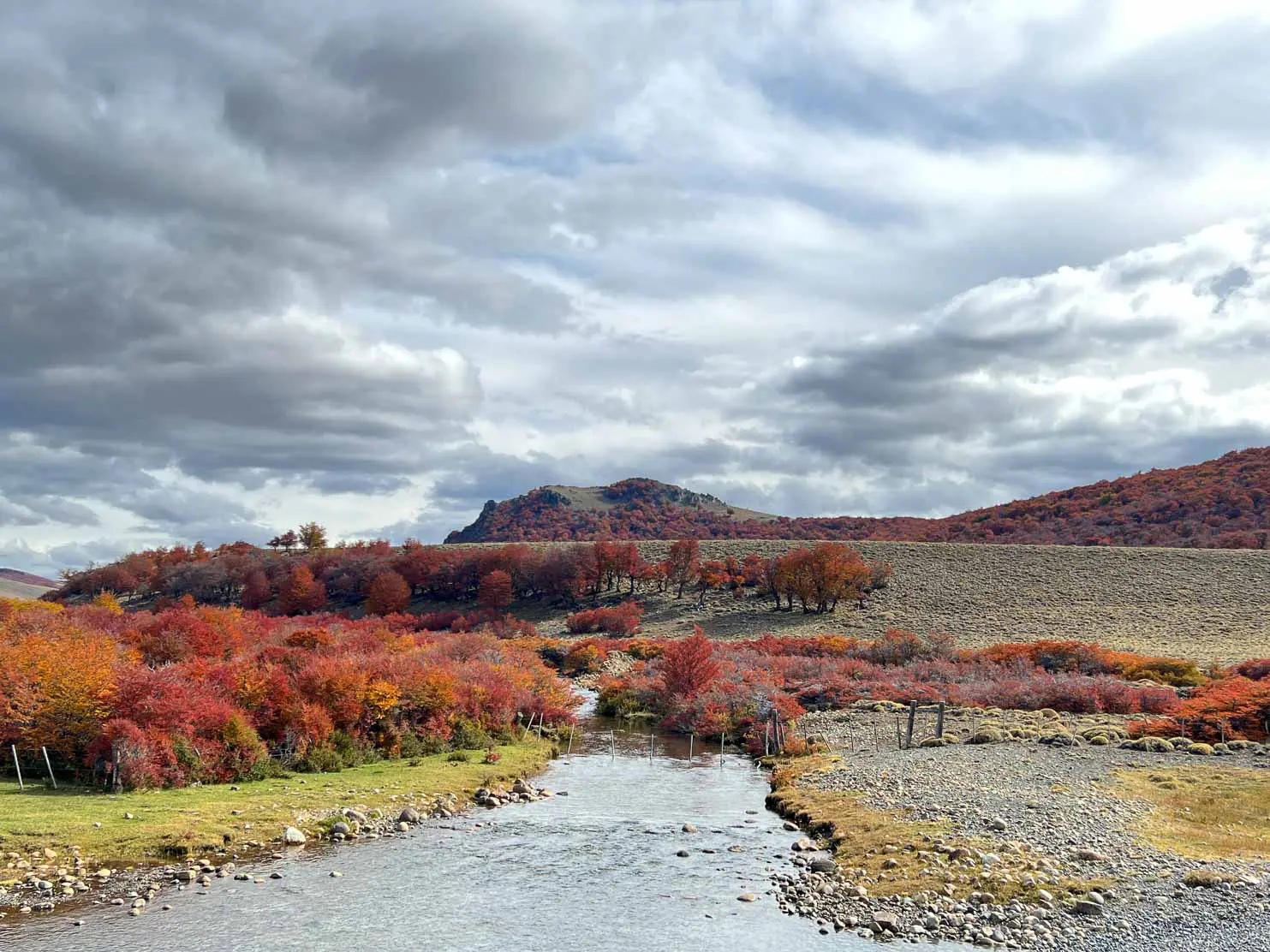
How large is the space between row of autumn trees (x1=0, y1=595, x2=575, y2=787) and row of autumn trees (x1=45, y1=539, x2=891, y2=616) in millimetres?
58476

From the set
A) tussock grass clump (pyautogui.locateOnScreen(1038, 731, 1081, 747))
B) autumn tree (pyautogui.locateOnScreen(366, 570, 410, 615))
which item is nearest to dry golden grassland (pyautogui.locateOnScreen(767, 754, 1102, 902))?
tussock grass clump (pyautogui.locateOnScreen(1038, 731, 1081, 747))

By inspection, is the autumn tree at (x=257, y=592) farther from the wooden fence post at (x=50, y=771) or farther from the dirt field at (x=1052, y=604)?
the wooden fence post at (x=50, y=771)

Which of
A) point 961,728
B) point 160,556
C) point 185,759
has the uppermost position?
point 160,556

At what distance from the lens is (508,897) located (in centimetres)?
1986

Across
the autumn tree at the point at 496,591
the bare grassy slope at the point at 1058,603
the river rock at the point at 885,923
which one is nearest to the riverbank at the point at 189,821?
the river rock at the point at 885,923

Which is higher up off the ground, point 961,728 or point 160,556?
point 160,556

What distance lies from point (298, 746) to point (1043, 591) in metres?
89.2

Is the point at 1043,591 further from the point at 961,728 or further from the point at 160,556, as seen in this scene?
the point at 160,556

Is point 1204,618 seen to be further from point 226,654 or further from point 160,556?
point 160,556

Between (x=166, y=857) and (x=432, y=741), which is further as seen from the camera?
(x=432, y=741)

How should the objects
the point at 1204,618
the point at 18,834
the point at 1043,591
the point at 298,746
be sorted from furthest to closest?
the point at 1043,591 → the point at 1204,618 → the point at 298,746 → the point at 18,834

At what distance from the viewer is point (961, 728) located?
138 ft

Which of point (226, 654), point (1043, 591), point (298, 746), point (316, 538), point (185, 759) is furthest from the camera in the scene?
point (316, 538)

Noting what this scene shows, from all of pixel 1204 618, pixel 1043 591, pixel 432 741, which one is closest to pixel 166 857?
pixel 432 741
